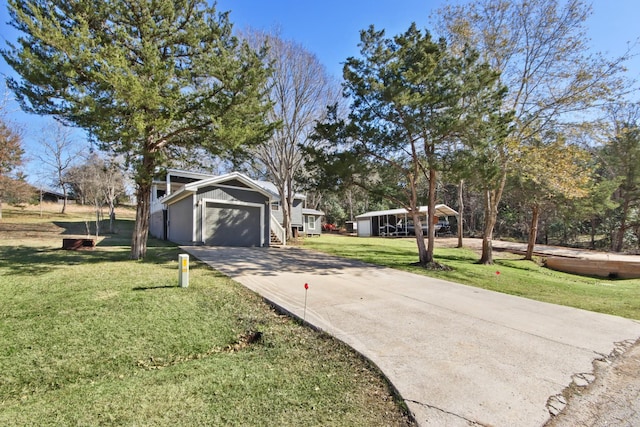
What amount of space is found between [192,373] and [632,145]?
1216 inches

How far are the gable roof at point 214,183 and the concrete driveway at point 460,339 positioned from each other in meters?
7.31

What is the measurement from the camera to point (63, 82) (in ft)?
23.4

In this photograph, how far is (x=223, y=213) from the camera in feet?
51.2

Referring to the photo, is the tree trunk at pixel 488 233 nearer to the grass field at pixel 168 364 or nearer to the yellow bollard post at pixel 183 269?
the grass field at pixel 168 364

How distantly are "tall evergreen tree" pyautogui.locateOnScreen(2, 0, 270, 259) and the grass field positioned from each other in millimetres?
3813

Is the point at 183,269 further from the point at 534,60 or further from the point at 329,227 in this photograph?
the point at 329,227

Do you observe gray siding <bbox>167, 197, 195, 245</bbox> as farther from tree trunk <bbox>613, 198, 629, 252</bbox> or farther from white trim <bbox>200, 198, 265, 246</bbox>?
tree trunk <bbox>613, 198, 629, 252</bbox>

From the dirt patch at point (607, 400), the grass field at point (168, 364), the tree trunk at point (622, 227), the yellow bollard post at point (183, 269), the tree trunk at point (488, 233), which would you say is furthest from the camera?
the tree trunk at point (622, 227)

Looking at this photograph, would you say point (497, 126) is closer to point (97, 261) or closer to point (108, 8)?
point (108, 8)

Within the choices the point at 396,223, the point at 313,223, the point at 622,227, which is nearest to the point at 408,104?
the point at 313,223

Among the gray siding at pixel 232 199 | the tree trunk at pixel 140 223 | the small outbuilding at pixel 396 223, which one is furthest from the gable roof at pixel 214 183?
the small outbuilding at pixel 396 223

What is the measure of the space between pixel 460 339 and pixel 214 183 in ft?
42.9

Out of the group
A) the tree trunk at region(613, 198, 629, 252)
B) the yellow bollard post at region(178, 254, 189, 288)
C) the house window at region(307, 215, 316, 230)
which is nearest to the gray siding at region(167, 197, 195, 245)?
the yellow bollard post at region(178, 254, 189, 288)

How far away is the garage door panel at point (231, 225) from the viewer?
1516cm
